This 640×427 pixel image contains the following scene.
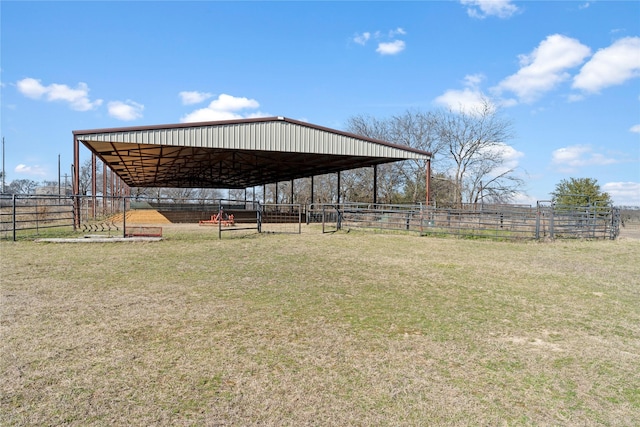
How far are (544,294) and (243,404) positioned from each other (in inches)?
210

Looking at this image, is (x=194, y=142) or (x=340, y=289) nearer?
(x=340, y=289)

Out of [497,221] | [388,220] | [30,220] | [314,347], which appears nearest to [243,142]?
[388,220]

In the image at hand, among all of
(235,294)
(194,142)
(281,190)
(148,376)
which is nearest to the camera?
(148,376)

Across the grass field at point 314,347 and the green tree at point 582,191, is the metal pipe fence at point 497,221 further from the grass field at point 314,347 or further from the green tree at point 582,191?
the green tree at point 582,191

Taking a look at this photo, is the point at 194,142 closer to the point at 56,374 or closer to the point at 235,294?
the point at 235,294

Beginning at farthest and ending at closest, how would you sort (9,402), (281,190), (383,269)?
1. (281,190)
2. (383,269)
3. (9,402)

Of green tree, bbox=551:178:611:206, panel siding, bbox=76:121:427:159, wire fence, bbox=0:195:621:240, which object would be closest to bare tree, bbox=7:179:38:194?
wire fence, bbox=0:195:621:240

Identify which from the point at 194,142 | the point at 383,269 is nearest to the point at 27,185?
the point at 194,142

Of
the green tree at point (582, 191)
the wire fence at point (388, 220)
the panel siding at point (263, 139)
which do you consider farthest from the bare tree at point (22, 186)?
the green tree at point (582, 191)

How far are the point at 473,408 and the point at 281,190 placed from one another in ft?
186

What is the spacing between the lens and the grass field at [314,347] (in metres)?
2.65

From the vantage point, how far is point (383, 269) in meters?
8.05

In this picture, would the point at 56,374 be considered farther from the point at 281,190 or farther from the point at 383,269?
the point at 281,190

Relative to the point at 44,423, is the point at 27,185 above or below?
above
